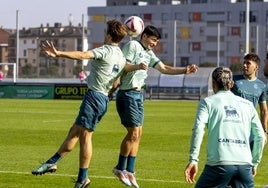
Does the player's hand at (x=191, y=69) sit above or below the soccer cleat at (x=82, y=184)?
above

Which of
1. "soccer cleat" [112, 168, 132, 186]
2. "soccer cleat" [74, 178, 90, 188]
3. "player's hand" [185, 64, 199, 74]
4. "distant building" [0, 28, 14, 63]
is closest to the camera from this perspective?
"soccer cleat" [74, 178, 90, 188]

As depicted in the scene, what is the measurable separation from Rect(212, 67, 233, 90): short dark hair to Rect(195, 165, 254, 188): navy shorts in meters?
0.84

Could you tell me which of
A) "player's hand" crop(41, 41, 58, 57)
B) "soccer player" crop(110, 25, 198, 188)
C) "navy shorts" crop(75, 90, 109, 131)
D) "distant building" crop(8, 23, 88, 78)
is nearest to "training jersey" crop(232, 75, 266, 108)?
"soccer player" crop(110, 25, 198, 188)

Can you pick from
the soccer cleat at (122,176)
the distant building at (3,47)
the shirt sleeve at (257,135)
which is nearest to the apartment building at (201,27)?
the distant building at (3,47)

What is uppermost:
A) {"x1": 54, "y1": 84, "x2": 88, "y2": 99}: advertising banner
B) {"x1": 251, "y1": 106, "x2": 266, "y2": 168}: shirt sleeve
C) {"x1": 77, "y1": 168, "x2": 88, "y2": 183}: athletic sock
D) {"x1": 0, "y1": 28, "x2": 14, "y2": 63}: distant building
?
{"x1": 0, "y1": 28, "x2": 14, "y2": 63}: distant building

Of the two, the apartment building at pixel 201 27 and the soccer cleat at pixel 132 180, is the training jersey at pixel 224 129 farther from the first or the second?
the apartment building at pixel 201 27

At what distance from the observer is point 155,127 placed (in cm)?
3120

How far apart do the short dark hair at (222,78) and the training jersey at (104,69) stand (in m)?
4.28

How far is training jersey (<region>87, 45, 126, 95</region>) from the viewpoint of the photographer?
13633mm

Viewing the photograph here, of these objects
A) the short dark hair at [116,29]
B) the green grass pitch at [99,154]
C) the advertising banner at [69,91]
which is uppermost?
the short dark hair at [116,29]

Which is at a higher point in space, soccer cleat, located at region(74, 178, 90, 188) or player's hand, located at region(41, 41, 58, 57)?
player's hand, located at region(41, 41, 58, 57)

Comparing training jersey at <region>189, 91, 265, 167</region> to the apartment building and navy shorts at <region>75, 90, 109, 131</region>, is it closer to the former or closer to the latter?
navy shorts at <region>75, 90, 109, 131</region>

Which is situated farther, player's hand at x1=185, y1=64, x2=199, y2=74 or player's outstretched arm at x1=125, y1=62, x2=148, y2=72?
player's hand at x1=185, y1=64, x2=199, y2=74

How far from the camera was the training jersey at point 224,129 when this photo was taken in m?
9.39
